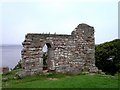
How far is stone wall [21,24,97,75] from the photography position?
2306 centimetres

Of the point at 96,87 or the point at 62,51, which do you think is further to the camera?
the point at 62,51

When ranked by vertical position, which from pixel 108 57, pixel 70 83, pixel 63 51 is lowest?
pixel 70 83

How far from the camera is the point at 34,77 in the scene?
2241 cm

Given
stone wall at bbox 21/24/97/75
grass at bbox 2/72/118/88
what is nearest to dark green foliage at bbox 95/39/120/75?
stone wall at bbox 21/24/97/75

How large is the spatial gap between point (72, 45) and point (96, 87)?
719cm

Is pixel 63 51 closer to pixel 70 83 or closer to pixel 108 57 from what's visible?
pixel 70 83

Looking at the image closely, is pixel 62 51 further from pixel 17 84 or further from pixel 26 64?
pixel 17 84

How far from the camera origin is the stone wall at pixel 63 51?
23062 millimetres

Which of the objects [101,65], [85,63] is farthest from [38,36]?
[101,65]

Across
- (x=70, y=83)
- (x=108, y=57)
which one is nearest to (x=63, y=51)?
(x=70, y=83)

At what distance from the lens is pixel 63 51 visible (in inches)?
965

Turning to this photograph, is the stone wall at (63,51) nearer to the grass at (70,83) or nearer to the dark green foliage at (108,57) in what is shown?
the grass at (70,83)

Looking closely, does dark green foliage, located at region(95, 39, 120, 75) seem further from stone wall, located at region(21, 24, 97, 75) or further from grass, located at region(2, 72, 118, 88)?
grass, located at region(2, 72, 118, 88)

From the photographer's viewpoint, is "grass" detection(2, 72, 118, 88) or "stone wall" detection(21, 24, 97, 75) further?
"stone wall" detection(21, 24, 97, 75)
